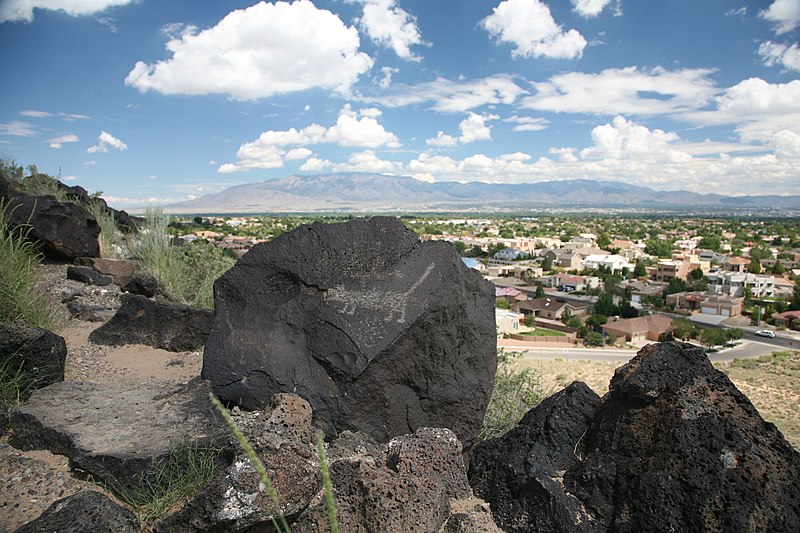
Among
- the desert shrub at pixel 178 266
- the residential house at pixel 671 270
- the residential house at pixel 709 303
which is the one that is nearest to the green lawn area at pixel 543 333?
the residential house at pixel 709 303

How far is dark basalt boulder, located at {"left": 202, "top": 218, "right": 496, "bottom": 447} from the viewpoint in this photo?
13.1ft

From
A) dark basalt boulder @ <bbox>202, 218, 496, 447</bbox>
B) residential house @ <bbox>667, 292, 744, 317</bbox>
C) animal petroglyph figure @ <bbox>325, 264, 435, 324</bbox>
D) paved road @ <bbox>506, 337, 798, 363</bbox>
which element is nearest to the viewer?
dark basalt boulder @ <bbox>202, 218, 496, 447</bbox>

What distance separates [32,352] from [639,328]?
38773 millimetres

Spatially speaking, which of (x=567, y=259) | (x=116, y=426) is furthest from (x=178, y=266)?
(x=567, y=259)

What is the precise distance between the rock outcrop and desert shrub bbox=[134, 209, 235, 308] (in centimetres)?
363

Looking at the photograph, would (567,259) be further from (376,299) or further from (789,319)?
(376,299)

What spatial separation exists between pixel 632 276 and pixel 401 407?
68990mm

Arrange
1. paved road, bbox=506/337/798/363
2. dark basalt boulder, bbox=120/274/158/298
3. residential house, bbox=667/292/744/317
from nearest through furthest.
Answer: dark basalt boulder, bbox=120/274/158/298 → paved road, bbox=506/337/798/363 → residential house, bbox=667/292/744/317

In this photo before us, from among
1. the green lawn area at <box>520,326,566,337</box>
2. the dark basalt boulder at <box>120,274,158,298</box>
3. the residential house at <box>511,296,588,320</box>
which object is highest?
the dark basalt boulder at <box>120,274,158,298</box>

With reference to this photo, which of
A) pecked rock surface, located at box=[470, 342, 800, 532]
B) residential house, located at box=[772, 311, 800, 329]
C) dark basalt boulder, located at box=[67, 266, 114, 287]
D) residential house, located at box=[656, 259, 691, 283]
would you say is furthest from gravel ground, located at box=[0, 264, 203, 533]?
residential house, located at box=[656, 259, 691, 283]

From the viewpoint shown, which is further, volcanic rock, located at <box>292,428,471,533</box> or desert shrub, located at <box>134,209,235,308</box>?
desert shrub, located at <box>134,209,235,308</box>

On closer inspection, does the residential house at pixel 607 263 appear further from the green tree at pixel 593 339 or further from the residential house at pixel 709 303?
the green tree at pixel 593 339

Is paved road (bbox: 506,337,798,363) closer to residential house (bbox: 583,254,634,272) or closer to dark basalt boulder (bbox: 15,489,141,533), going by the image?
dark basalt boulder (bbox: 15,489,141,533)

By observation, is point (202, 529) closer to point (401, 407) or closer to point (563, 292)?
point (401, 407)
